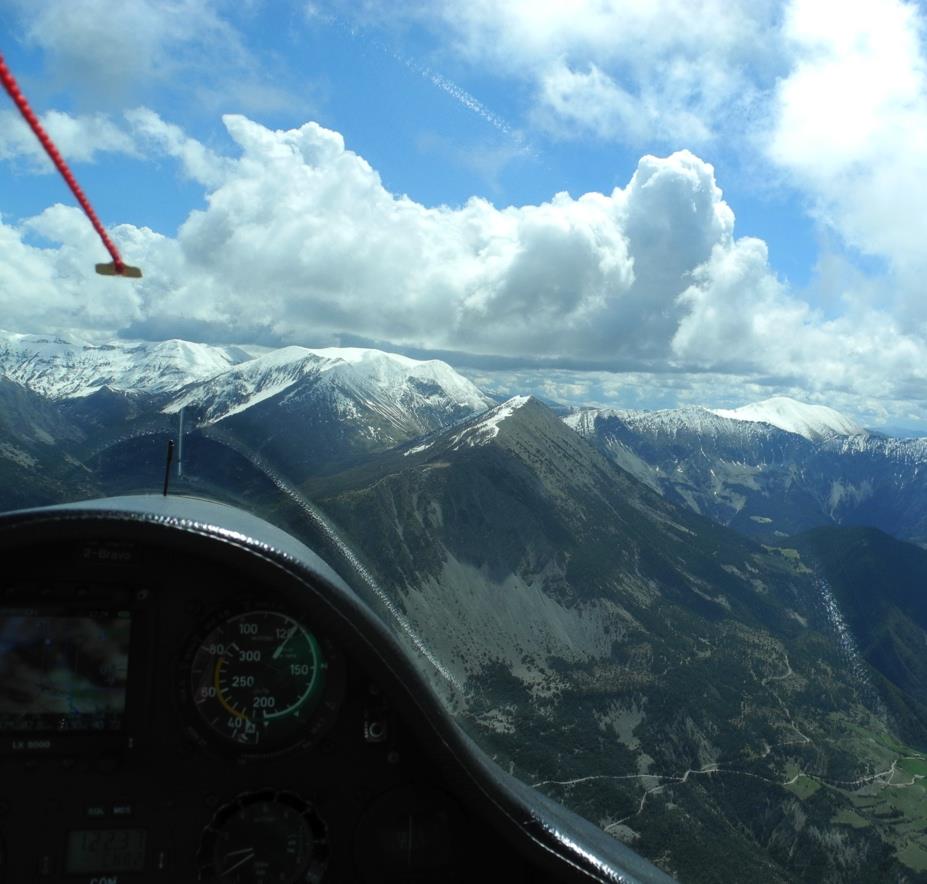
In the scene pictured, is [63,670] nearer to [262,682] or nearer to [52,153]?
[262,682]

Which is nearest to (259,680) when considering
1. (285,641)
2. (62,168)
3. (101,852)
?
(285,641)

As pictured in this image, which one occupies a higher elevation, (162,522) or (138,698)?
(162,522)

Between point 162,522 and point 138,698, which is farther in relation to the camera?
point 138,698

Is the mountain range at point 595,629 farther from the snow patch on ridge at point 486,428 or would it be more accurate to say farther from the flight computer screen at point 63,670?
the flight computer screen at point 63,670

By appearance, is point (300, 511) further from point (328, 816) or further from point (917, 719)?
point (917, 719)

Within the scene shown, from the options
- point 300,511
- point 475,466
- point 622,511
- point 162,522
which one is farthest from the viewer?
point 622,511

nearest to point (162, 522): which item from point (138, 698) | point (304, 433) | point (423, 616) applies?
point (138, 698)

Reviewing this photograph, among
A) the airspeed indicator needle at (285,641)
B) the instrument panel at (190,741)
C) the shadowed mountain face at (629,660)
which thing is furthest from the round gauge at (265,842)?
the shadowed mountain face at (629,660)

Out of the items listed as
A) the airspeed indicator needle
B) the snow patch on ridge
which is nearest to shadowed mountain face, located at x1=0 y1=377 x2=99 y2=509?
the airspeed indicator needle
